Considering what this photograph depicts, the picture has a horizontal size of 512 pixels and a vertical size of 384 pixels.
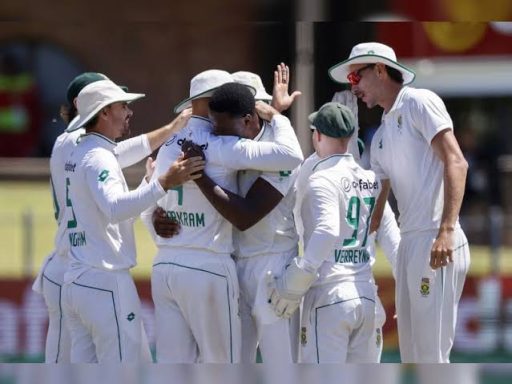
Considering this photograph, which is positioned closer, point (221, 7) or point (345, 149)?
point (345, 149)

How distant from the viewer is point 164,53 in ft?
34.6

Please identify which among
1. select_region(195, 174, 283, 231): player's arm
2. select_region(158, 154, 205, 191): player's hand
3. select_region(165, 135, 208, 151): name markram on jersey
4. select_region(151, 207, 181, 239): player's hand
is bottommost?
select_region(151, 207, 181, 239): player's hand

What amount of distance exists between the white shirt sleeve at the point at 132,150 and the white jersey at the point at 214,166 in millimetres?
368

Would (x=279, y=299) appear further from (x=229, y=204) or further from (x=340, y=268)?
(x=229, y=204)

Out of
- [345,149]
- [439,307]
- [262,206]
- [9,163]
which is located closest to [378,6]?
[345,149]

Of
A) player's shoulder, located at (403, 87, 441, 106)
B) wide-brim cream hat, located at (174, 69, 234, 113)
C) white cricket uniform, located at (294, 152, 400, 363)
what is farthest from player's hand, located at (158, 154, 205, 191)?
player's shoulder, located at (403, 87, 441, 106)

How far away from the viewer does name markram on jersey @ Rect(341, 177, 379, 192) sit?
15.4ft

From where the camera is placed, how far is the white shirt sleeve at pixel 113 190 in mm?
4508

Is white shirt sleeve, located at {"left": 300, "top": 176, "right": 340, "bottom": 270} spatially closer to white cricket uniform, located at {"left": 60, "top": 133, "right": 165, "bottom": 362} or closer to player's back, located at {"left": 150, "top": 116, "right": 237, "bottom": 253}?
player's back, located at {"left": 150, "top": 116, "right": 237, "bottom": 253}

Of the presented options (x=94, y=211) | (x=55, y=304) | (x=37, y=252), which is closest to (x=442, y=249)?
(x=94, y=211)

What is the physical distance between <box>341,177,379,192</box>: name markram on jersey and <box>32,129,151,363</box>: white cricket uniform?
915 mm

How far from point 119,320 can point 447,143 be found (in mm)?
1422

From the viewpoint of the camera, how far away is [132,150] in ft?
16.9

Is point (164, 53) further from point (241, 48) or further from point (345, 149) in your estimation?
point (345, 149)
